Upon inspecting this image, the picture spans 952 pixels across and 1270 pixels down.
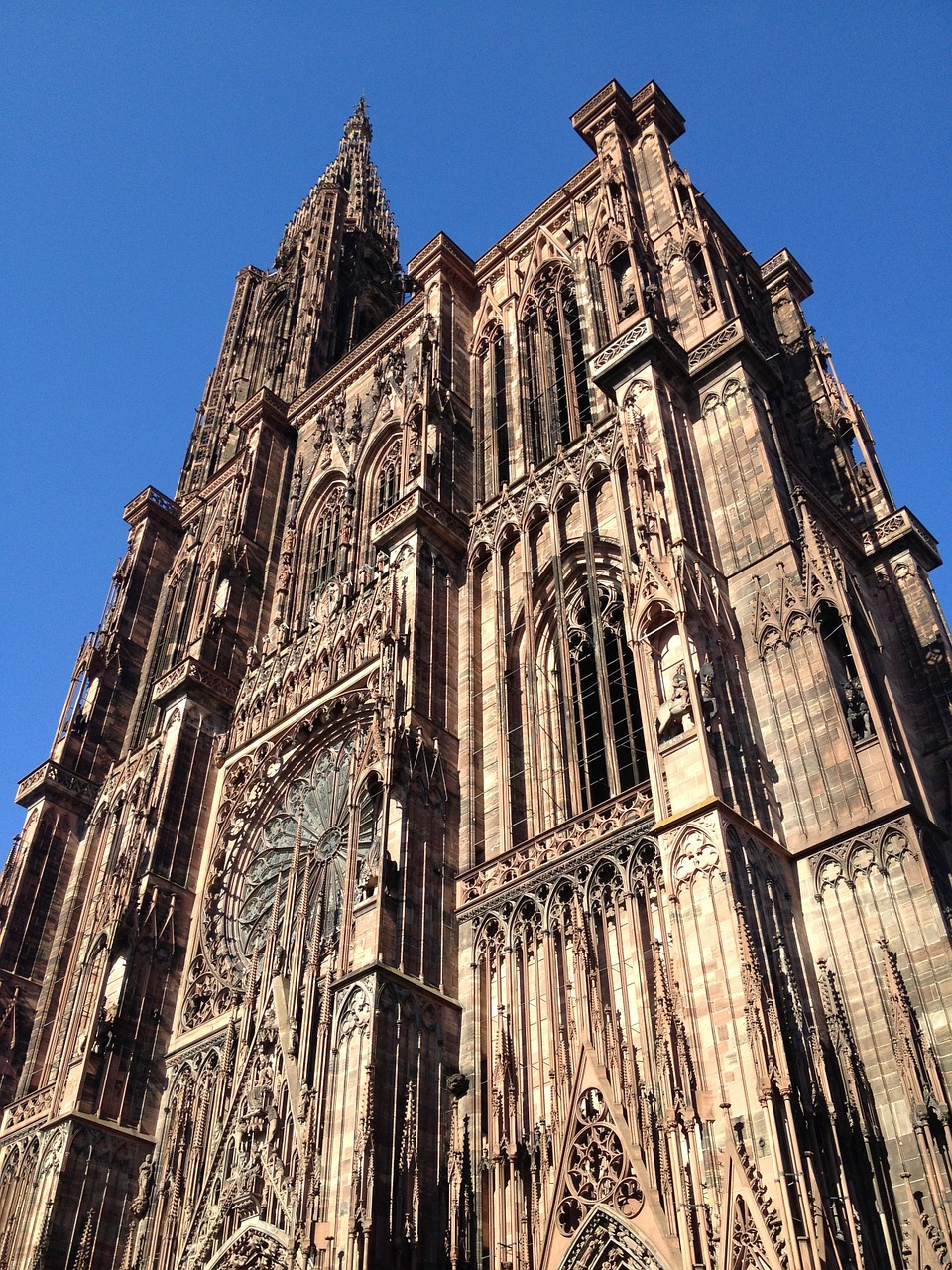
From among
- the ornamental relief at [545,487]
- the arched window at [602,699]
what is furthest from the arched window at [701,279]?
the arched window at [602,699]

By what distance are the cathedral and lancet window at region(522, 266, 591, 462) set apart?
0.36 ft

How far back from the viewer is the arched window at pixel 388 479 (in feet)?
94.3

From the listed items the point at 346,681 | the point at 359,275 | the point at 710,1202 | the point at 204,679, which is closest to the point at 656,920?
the point at 710,1202

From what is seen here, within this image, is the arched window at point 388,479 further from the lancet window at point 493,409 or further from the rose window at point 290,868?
the rose window at point 290,868

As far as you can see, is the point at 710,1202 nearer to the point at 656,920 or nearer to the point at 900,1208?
the point at 900,1208

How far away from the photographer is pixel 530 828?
19188 millimetres

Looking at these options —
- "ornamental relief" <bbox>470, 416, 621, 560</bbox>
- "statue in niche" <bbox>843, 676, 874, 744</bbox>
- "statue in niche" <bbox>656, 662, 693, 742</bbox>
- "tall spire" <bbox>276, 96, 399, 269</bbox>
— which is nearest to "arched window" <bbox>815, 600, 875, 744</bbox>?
"statue in niche" <bbox>843, 676, 874, 744</bbox>

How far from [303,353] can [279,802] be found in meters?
20.5

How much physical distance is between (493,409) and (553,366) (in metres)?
1.77

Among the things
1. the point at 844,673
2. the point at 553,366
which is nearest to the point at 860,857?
the point at 844,673

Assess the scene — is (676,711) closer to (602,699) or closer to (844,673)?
(844,673)

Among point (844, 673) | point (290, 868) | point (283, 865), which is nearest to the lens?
point (844, 673)

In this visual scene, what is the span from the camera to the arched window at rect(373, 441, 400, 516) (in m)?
28.7

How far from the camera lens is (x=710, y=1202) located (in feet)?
40.7
